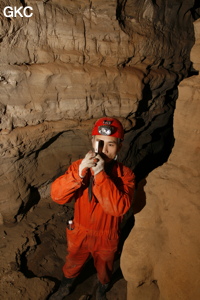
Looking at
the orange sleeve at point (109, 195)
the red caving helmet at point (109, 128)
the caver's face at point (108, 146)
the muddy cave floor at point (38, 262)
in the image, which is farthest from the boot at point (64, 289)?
the red caving helmet at point (109, 128)

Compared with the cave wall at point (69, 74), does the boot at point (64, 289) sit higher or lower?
lower

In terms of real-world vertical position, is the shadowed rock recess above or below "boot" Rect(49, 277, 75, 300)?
above

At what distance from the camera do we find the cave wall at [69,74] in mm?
3070

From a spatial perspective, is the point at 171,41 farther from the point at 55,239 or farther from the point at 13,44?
the point at 55,239

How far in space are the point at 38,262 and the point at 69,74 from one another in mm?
3060

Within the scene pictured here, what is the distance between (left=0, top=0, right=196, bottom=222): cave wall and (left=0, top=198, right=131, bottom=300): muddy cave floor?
324 mm

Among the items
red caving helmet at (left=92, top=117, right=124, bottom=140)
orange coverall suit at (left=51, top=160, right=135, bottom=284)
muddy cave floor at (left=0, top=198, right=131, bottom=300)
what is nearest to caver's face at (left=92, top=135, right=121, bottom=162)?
red caving helmet at (left=92, top=117, right=124, bottom=140)

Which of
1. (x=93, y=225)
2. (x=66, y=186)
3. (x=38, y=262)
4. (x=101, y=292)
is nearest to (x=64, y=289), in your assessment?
(x=101, y=292)

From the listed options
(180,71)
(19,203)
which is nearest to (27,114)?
(19,203)

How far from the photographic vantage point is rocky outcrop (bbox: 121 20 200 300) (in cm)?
155

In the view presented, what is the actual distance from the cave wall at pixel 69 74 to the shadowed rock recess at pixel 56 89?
0.05 ft

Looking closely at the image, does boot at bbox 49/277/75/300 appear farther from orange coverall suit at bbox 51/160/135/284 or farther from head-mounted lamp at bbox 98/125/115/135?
head-mounted lamp at bbox 98/125/115/135

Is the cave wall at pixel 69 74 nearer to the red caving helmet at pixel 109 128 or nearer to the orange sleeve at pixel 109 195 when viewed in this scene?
the red caving helmet at pixel 109 128

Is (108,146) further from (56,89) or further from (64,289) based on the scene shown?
(64,289)
